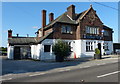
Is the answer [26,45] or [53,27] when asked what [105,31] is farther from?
[26,45]

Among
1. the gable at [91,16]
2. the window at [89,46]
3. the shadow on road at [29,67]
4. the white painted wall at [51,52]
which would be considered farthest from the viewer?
the gable at [91,16]

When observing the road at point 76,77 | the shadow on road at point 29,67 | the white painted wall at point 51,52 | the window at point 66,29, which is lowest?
the shadow on road at point 29,67

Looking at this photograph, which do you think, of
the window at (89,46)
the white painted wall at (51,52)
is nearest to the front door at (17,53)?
the white painted wall at (51,52)

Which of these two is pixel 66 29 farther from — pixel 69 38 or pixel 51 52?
pixel 51 52

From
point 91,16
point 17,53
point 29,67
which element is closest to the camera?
point 29,67

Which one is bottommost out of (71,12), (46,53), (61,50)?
(46,53)

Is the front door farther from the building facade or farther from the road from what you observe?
the road

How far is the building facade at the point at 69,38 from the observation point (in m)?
24.9

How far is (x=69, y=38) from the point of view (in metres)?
26.9

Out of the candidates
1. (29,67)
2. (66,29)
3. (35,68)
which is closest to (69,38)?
(66,29)

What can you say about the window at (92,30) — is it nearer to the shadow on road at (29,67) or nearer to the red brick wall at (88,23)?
the red brick wall at (88,23)

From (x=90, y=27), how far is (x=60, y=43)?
1128 centimetres

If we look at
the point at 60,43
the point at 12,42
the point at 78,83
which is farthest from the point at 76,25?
the point at 78,83

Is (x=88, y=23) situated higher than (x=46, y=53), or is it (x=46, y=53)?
(x=88, y=23)
